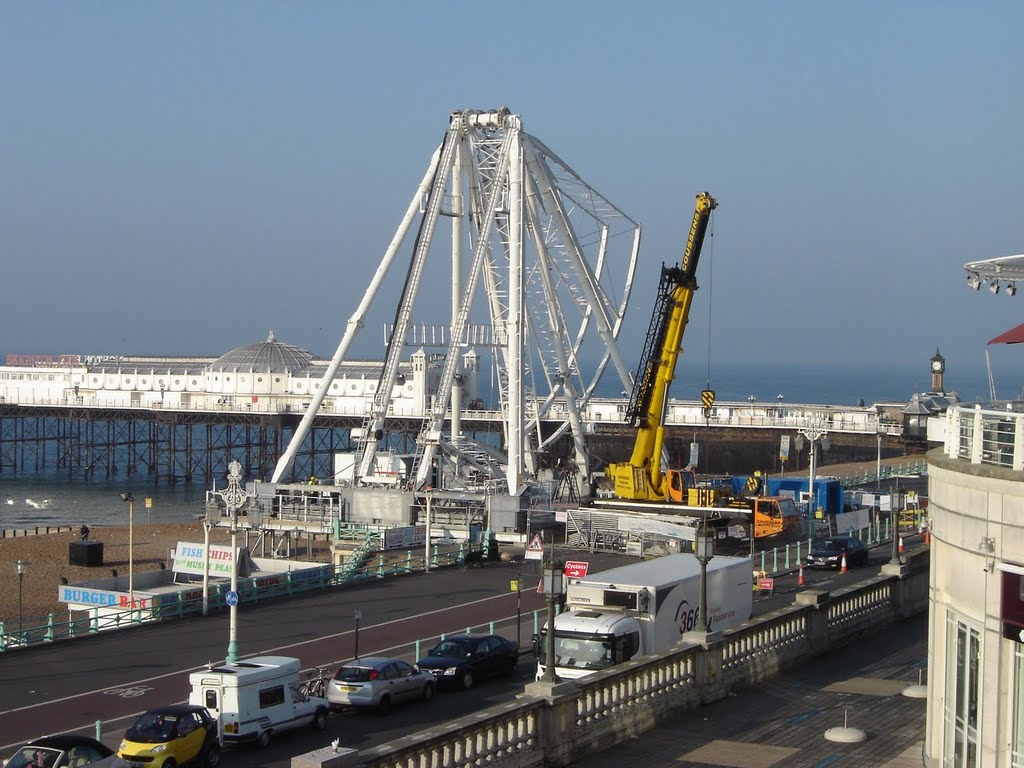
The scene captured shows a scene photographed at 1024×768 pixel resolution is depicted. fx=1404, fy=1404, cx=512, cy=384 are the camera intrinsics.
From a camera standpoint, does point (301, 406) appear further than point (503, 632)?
Yes

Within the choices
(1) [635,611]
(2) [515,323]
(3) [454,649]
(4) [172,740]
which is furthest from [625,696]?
(2) [515,323]

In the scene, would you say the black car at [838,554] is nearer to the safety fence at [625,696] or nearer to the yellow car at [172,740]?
the safety fence at [625,696]

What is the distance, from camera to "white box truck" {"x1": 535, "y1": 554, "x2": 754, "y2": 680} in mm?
23141

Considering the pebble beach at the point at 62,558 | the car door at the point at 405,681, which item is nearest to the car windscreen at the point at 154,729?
the car door at the point at 405,681

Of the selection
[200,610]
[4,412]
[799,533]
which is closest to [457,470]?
[799,533]

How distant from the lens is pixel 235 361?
123m

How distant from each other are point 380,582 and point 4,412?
93539 mm

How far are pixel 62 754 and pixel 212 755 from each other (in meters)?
3.15

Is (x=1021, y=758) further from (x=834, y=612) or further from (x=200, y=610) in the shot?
(x=200, y=610)

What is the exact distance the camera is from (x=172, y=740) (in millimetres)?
20641

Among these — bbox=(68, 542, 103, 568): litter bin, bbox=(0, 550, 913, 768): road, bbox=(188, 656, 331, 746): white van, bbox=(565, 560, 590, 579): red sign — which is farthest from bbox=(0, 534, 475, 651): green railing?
bbox=(68, 542, 103, 568): litter bin

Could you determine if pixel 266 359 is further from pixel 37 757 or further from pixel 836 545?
pixel 37 757

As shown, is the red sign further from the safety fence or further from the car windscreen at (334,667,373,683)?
the car windscreen at (334,667,373,683)

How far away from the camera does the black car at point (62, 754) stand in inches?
732
